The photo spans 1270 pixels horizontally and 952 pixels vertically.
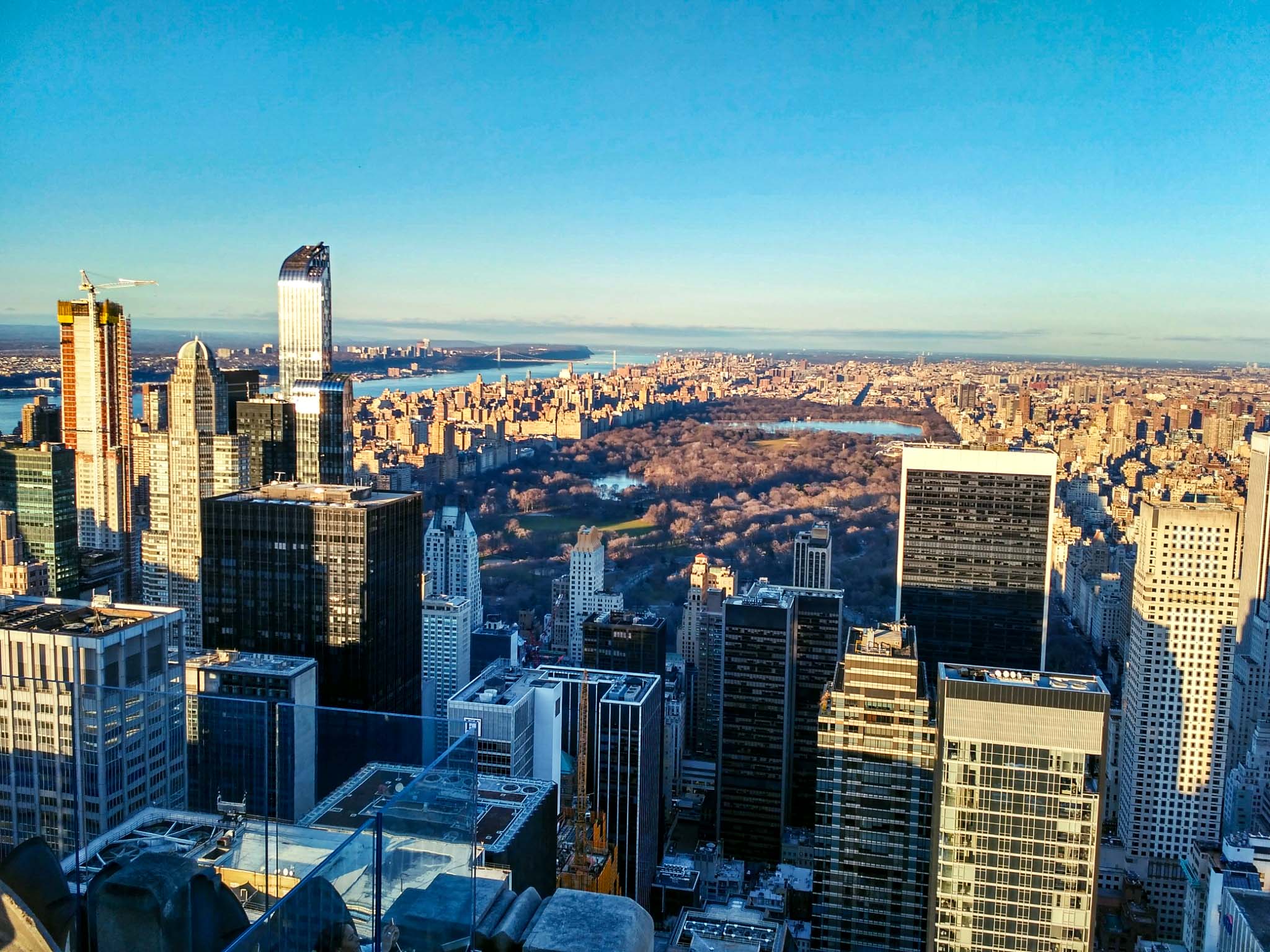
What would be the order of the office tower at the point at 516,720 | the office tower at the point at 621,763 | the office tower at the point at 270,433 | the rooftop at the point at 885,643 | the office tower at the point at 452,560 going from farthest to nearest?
the office tower at the point at 452,560 < the office tower at the point at 270,433 < the office tower at the point at 621,763 < the office tower at the point at 516,720 < the rooftop at the point at 885,643

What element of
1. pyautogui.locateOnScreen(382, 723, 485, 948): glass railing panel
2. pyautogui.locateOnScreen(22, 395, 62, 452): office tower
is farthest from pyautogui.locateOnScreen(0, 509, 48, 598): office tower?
pyautogui.locateOnScreen(382, 723, 485, 948): glass railing panel

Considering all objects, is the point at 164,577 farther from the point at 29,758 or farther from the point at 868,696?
the point at 29,758

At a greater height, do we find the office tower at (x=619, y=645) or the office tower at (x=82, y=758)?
the office tower at (x=82, y=758)

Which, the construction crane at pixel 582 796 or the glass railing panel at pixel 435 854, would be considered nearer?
the glass railing panel at pixel 435 854

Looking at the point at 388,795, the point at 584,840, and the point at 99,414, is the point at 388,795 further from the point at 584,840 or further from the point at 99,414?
the point at 99,414

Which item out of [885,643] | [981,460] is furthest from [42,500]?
[981,460]

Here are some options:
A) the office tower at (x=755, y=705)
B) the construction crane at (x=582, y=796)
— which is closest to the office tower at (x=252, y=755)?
the construction crane at (x=582, y=796)

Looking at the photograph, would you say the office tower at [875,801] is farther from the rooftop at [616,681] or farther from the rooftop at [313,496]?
the rooftop at [313,496]
